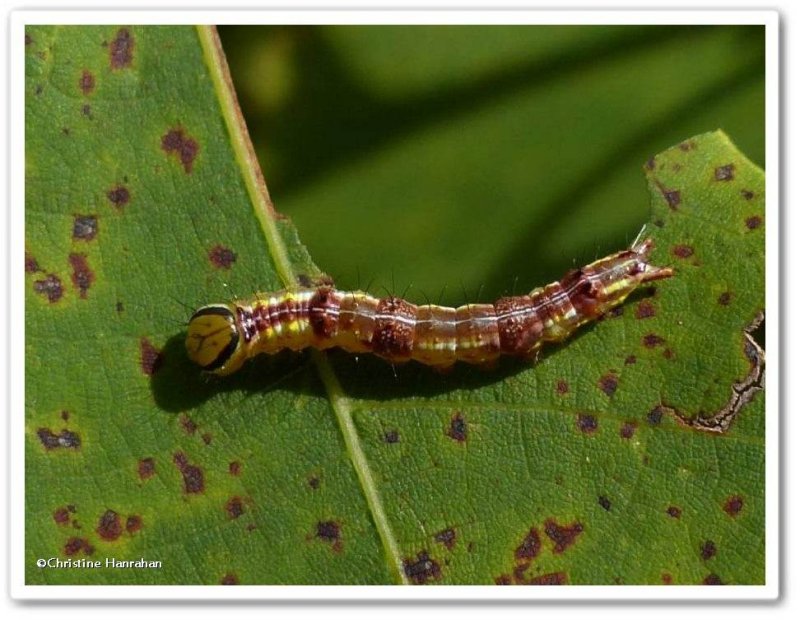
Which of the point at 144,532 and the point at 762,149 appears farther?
the point at 762,149

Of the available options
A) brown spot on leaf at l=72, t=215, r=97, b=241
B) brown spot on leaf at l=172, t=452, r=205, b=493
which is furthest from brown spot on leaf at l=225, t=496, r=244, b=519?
brown spot on leaf at l=72, t=215, r=97, b=241

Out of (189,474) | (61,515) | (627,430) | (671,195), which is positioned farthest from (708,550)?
(61,515)

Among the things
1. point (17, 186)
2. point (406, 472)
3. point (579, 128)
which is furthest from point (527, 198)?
point (17, 186)

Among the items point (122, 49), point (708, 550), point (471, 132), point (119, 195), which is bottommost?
point (708, 550)

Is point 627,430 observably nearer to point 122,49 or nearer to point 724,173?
point 724,173

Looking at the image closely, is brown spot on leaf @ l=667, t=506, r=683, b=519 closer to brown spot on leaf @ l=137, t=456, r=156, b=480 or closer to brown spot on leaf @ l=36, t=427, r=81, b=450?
brown spot on leaf @ l=137, t=456, r=156, b=480

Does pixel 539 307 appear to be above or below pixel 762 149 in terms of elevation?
below
